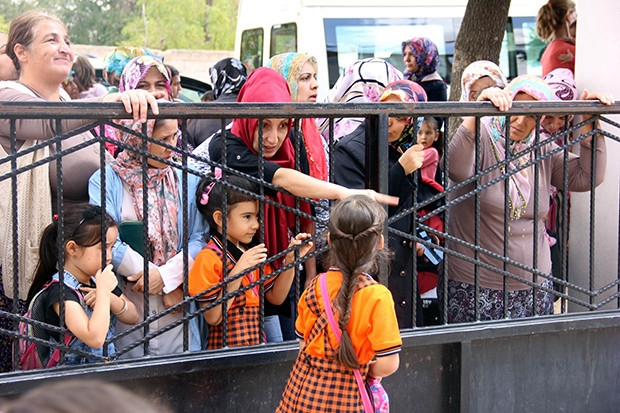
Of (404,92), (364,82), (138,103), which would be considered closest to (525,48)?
(364,82)

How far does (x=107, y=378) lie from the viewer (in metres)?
3.11

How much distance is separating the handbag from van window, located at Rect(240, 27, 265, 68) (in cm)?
907

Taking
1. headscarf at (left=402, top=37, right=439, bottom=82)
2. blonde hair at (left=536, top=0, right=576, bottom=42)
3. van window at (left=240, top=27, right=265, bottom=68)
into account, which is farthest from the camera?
van window at (left=240, top=27, right=265, bottom=68)

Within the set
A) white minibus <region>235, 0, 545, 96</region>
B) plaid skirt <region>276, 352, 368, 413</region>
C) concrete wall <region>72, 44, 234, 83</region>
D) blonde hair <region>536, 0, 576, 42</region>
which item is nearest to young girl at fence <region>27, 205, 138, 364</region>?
plaid skirt <region>276, 352, 368, 413</region>

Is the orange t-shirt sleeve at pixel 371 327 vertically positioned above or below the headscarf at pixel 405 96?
below

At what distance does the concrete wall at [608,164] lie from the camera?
4359mm

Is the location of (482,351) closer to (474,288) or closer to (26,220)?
(474,288)

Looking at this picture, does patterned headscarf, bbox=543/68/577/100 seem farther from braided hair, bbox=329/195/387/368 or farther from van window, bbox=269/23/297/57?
van window, bbox=269/23/297/57

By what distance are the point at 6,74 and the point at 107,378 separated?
7.19 feet

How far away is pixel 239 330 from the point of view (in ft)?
11.4

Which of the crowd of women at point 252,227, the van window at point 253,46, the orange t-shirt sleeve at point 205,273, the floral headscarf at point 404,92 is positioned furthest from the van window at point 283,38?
the orange t-shirt sleeve at point 205,273

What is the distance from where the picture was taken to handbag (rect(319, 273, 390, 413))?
9.20ft

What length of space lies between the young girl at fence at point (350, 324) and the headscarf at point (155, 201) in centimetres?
86

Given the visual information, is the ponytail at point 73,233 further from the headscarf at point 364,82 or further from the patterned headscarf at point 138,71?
the headscarf at point 364,82
